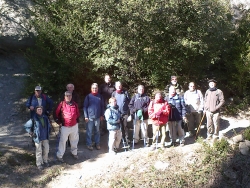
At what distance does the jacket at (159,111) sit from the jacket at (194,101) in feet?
4.04

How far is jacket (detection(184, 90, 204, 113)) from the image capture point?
973cm

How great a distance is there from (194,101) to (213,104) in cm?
66

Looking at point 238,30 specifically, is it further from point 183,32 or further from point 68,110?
point 68,110

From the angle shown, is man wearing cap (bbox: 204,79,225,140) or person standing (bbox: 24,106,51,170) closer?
person standing (bbox: 24,106,51,170)

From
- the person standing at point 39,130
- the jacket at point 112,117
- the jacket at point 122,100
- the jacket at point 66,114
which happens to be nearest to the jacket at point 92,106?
the jacket at point 112,117

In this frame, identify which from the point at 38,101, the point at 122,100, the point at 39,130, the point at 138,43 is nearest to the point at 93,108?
the point at 122,100

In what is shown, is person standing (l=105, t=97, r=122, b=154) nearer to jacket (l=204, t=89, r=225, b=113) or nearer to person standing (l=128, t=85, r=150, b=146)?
person standing (l=128, t=85, r=150, b=146)

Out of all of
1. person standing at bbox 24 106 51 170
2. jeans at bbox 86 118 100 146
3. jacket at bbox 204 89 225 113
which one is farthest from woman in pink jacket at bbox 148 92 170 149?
person standing at bbox 24 106 51 170

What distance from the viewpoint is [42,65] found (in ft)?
38.3

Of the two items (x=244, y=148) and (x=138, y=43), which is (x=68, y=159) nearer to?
(x=138, y=43)

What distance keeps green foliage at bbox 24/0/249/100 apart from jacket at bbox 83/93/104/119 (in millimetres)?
1669

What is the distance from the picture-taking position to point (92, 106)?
919 cm

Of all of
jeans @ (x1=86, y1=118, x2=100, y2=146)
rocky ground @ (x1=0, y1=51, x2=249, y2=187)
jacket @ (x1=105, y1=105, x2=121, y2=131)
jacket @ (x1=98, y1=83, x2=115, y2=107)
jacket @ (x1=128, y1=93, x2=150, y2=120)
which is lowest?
rocky ground @ (x1=0, y1=51, x2=249, y2=187)

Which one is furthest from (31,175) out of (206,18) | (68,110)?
(206,18)
